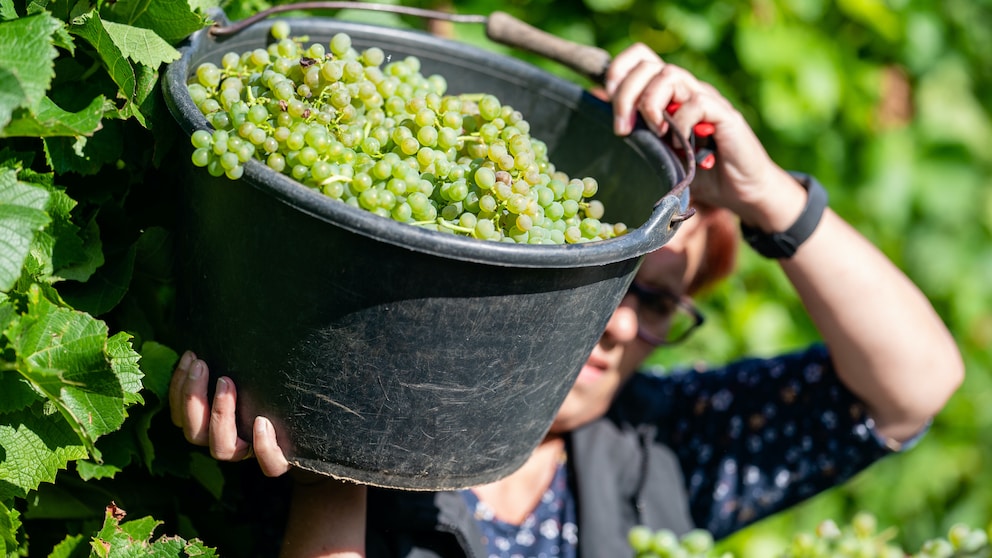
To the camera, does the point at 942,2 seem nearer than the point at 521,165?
No

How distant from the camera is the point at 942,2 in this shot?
2779 mm

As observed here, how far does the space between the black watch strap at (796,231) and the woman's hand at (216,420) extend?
82cm

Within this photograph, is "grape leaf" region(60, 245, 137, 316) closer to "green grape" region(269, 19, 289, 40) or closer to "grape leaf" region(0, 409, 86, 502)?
Result: "grape leaf" region(0, 409, 86, 502)

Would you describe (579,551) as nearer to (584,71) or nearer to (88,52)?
(584,71)

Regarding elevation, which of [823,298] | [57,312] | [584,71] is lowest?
[823,298]

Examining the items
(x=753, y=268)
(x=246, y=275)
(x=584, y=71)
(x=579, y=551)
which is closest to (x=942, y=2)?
(x=753, y=268)

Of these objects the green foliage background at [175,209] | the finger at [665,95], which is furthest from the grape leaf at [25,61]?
the finger at [665,95]

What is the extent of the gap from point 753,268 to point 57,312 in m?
2.12

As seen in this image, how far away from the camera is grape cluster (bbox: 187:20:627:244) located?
836 mm

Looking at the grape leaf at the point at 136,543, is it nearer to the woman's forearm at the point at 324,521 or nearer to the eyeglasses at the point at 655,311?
the woman's forearm at the point at 324,521

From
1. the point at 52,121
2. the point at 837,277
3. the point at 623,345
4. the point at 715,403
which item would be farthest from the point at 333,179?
the point at 715,403

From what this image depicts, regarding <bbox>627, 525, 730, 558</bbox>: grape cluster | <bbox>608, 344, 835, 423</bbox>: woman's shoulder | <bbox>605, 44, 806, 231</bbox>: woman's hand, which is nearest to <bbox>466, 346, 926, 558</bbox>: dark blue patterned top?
<bbox>608, 344, 835, 423</bbox>: woman's shoulder

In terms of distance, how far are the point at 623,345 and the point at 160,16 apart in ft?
3.02

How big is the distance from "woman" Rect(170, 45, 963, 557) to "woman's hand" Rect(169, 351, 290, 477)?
0.40 m
